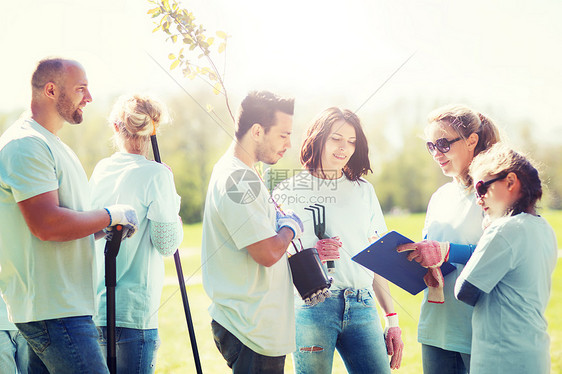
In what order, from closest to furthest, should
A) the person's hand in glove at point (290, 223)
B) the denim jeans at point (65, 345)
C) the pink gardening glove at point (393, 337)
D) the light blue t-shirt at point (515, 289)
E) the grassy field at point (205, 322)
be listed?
the denim jeans at point (65, 345) → the light blue t-shirt at point (515, 289) → the person's hand in glove at point (290, 223) → the pink gardening glove at point (393, 337) → the grassy field at point (205, 322)

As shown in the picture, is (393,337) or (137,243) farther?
(393,337)

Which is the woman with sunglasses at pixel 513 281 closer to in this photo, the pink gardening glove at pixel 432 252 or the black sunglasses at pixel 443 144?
the pink gardening glove at pixel 432 252

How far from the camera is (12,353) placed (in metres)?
2.28

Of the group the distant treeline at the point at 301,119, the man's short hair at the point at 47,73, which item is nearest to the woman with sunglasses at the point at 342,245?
the man's short hair at the point at 47,73

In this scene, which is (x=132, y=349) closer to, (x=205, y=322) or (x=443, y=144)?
(x=443, y=144)

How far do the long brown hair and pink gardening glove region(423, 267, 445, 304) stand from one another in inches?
23.4

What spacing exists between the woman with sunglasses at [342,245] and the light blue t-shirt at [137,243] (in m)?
0.54

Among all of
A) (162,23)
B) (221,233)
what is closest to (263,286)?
(221,233)

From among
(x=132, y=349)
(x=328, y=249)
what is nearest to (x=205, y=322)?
(x=132, y=349)

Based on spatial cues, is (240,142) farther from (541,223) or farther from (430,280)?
(541,223)

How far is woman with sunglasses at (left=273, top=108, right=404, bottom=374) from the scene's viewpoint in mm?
2262

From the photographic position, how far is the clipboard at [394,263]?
216 cm

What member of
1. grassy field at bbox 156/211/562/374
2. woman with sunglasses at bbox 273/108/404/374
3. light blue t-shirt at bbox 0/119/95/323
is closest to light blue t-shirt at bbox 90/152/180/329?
grassy field at bbox 156/211/562/374

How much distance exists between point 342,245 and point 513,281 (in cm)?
73
